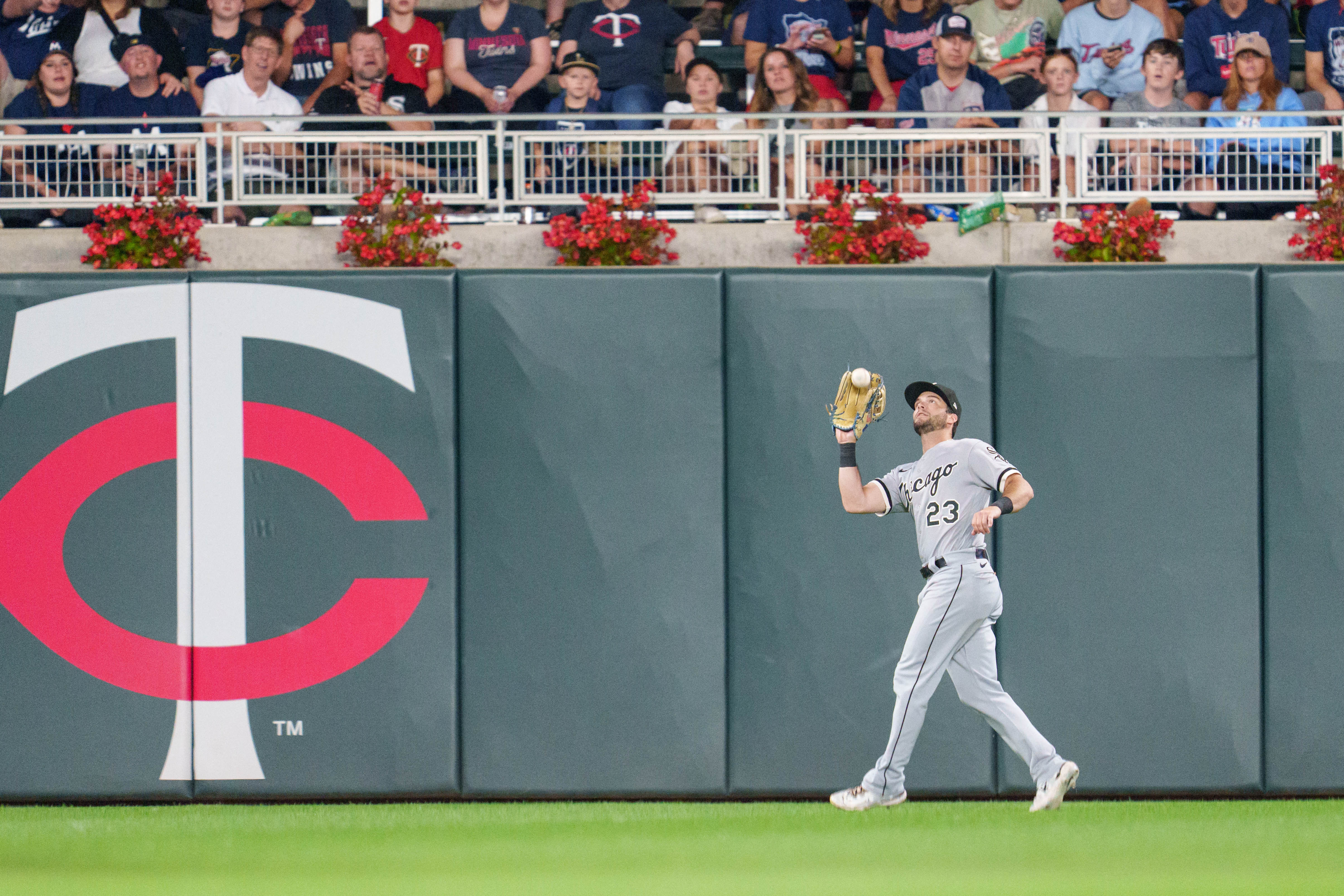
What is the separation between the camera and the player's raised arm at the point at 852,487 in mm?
5926

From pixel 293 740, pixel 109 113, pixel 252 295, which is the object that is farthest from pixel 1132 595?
pixel 109 113

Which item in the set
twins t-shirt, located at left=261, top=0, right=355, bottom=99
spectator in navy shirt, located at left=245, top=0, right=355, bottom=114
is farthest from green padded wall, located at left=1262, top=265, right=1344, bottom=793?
twins t-shirt, located at left=261, top=0, right=355, bottom=99

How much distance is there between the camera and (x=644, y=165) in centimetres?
796

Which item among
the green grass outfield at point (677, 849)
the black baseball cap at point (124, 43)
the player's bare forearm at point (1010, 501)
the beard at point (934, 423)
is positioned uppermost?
the black baseball cap at point (124, 43)

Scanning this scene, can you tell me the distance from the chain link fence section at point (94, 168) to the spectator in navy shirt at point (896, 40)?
465cm

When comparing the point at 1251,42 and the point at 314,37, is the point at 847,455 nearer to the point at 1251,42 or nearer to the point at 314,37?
the point at 1251,42

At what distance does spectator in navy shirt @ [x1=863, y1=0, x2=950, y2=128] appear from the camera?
8969 millimetres

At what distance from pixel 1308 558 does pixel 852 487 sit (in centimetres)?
247

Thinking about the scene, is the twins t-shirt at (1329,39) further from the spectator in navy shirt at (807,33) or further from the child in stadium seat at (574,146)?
the child in stadium seat at (574,146)

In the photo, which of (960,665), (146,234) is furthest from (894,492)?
(146,234)

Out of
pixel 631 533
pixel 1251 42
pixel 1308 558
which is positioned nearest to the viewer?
pixel 1308 558

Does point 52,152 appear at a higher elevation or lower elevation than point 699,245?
higher

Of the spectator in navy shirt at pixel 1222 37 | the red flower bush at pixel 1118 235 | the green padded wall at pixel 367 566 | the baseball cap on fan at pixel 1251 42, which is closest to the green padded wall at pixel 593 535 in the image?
the green padded wall at pixel 367 566

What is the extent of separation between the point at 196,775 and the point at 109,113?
4.71 m
